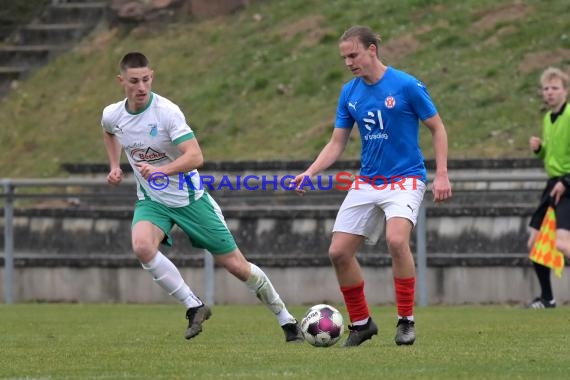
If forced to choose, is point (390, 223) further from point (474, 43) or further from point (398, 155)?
point (474, 43)

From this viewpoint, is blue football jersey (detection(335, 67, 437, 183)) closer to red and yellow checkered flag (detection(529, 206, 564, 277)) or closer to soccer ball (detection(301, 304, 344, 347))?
soccer ball (detection(301, 304, 344, 347))

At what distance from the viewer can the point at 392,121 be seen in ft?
33.3

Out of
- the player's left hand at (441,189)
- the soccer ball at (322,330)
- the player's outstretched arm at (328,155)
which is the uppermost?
the player's outstretched arm at (328,155)

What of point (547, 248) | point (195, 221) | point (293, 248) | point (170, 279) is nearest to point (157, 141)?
point (195, 221)

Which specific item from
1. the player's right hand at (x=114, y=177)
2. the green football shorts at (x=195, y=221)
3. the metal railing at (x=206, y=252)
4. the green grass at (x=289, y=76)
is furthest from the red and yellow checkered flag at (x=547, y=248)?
the player's right hand at (x=114, y=177)

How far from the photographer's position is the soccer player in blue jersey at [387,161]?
10148 millimetres

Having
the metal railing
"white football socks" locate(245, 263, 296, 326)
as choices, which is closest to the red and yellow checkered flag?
the metal railing

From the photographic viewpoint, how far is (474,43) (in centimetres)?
2341

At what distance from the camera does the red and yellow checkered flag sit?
15633mm

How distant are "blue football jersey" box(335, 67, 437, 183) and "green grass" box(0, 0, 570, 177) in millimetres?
9983

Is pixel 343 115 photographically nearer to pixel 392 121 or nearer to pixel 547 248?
pixel 392 121

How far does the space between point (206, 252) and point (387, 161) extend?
7624mm

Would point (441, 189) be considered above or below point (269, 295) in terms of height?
→ above

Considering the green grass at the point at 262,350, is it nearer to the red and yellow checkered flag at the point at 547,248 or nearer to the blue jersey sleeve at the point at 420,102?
the red and yellow checkered flag at the point at 547,248
